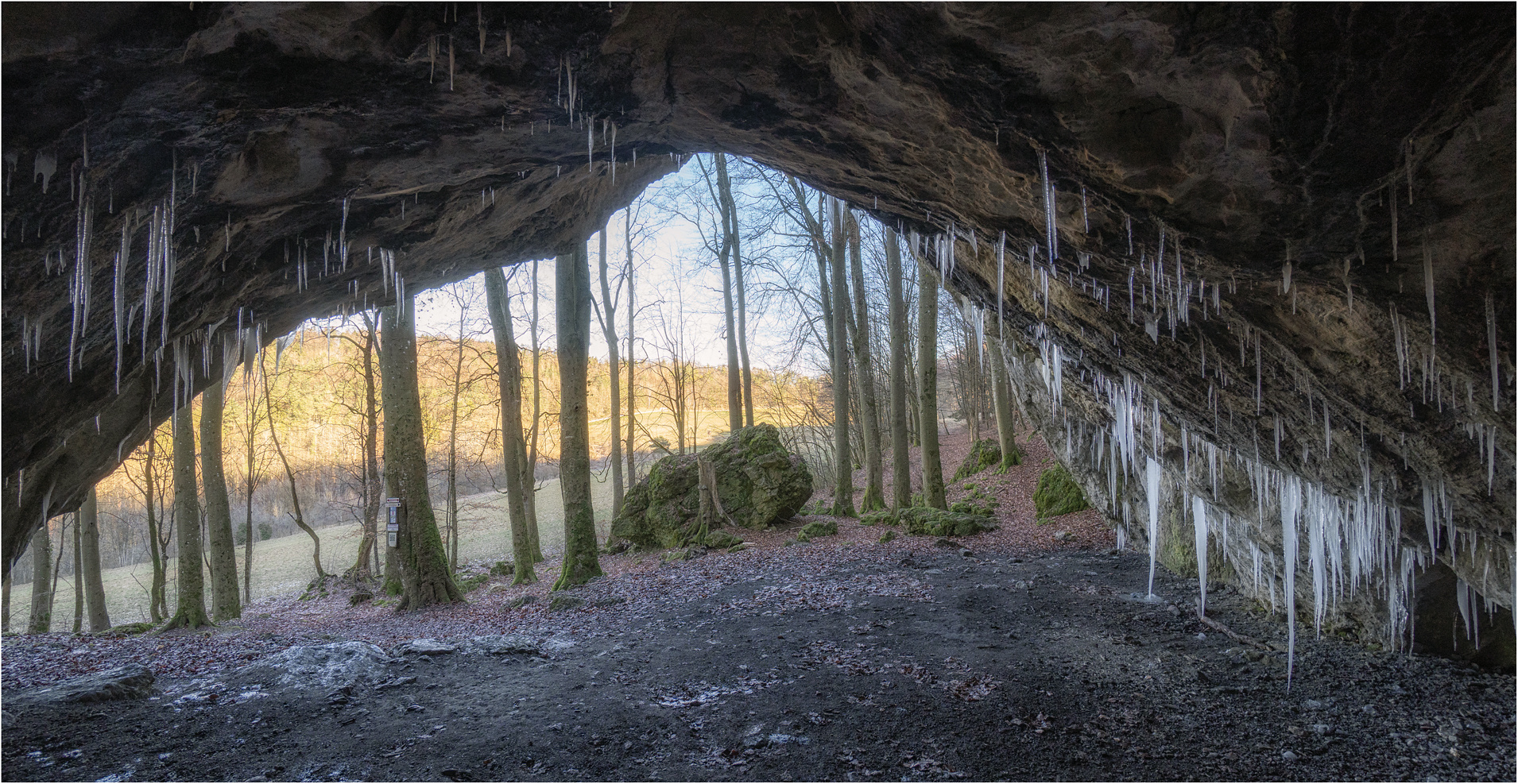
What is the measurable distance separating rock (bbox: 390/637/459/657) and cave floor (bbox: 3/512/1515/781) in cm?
13

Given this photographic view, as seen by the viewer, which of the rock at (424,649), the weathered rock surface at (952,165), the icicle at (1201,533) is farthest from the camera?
the icicle at (1201,533)

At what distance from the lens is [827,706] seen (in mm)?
5332

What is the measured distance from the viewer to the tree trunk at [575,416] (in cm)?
1060

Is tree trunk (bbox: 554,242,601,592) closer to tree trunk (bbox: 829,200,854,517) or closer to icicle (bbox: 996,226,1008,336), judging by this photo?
tree trunk (bbox: 829,200,854,517)

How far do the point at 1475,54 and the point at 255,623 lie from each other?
1362cm

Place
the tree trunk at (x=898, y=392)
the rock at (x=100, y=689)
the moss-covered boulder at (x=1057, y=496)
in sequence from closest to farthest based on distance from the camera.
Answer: the rock at (x=100, y=689), the moss-covered boulder at (x=1057, y=496), the tree trunk at (x=898, y=392)

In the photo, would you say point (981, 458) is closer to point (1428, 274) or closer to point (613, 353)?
point (613, 353)

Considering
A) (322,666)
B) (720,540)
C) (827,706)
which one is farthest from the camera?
(720,540)

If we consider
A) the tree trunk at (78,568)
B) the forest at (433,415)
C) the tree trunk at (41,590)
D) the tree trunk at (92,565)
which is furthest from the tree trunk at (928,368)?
the tree trunk at (78,568)

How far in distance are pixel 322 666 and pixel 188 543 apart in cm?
476

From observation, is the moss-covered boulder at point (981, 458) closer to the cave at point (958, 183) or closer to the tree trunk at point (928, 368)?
the tree trunk at point (928, 368)

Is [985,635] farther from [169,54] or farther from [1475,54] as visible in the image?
[169,54]

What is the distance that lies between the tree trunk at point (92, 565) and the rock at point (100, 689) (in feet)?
24.3

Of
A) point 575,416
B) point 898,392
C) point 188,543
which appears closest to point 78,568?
point 188,543
